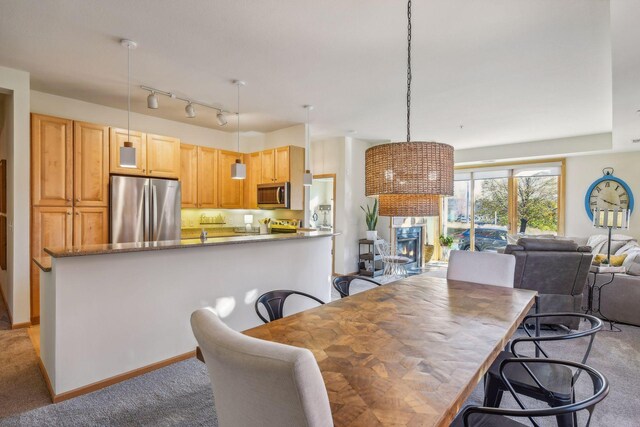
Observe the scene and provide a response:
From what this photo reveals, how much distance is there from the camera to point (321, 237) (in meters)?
3.94

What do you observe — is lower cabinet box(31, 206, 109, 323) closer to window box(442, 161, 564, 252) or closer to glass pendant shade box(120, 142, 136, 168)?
glass pendant shade box(120, 142, 136, 168)

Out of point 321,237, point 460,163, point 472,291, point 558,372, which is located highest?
point 460,163

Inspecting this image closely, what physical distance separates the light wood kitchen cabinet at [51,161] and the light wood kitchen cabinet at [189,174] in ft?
4.79

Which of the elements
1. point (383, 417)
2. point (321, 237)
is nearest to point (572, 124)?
point (321, 237)

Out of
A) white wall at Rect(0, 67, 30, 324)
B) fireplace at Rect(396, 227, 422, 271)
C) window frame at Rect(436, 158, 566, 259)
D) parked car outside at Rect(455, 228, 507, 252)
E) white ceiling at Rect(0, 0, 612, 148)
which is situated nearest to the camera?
white ceiling at Rect(0, 0, 612, 148)

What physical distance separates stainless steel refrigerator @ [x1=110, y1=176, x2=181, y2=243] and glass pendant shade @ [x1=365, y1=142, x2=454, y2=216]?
3.51 meters

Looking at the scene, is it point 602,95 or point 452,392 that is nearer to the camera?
point 452,392

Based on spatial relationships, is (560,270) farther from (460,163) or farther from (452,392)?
(460,163)

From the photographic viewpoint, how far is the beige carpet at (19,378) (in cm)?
216

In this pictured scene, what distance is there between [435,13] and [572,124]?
4298 mm

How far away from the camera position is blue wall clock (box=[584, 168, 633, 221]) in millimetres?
6188

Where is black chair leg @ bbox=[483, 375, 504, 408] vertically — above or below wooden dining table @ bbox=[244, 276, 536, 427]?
below

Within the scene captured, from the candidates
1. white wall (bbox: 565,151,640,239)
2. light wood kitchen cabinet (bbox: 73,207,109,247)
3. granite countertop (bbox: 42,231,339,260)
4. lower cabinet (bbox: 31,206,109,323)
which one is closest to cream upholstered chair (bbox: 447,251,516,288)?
granite countertop (bbox: 42,231,339,260)

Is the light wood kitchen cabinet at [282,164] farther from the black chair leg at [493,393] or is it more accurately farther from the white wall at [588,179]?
the white wall at [588,179]
